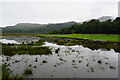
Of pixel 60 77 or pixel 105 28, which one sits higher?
pixel 105 28

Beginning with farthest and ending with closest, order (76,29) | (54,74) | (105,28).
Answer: (76,29) < (105,28) < (54,74)

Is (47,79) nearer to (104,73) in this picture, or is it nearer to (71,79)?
(71,79)

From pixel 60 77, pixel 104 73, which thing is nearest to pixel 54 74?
pixel 60 77

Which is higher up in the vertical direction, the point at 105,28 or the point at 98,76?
the point at 105,28

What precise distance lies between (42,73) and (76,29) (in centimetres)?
10989

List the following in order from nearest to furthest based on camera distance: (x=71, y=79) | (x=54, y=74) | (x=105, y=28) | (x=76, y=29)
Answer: (x=71, y=79) < (x=54, y=74) < (x=105, y=28) < (x=76, y=29)

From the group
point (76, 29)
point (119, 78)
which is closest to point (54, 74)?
point (119, 78)

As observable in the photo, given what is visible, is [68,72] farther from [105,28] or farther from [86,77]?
[105,28]

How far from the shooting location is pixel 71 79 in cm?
1327

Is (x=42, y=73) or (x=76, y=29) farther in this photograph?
(x=76, y=29)

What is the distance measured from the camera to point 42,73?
1519 centimetres

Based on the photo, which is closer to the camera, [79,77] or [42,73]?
[79,77]

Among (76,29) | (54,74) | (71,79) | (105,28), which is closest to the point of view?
(71,79)

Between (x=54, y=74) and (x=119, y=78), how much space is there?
26.7 feet
